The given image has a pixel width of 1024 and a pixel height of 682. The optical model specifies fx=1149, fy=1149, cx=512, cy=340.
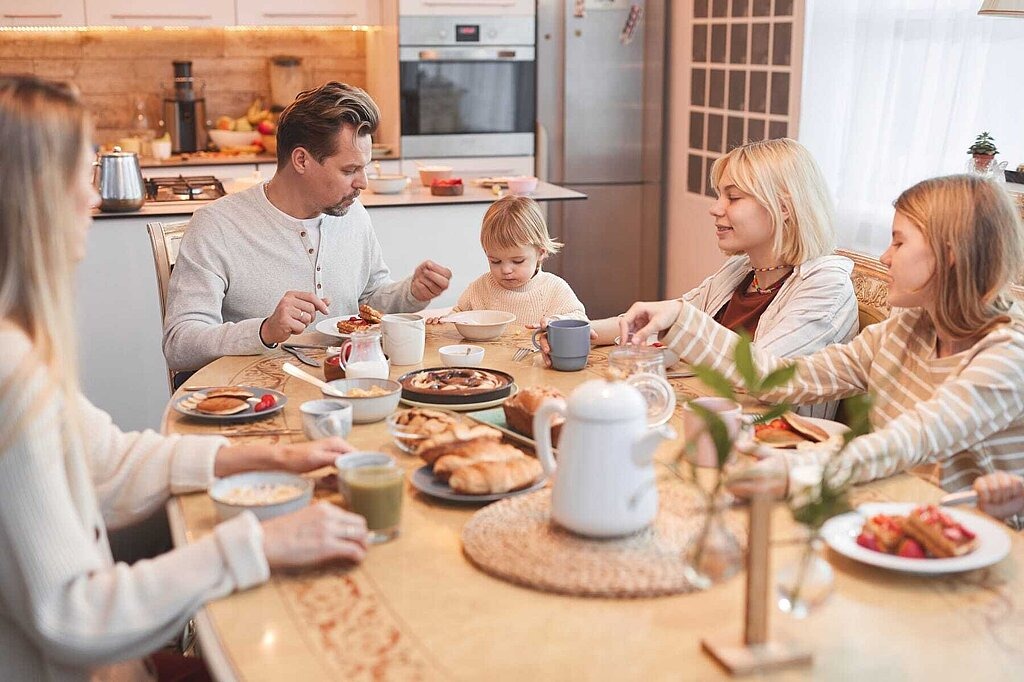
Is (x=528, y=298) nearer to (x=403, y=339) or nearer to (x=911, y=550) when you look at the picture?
(x=403, y=339)

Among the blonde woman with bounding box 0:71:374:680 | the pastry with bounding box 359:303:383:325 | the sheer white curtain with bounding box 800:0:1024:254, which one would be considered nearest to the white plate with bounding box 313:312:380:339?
the pastry with bounding box 359:303:383:325

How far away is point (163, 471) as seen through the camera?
1.62 metres

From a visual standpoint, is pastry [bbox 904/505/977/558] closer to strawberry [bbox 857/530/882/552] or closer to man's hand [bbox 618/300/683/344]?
strawberry [bbox 857/530/882/552]

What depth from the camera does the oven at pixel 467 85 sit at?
17.8 ft

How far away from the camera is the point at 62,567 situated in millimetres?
1234

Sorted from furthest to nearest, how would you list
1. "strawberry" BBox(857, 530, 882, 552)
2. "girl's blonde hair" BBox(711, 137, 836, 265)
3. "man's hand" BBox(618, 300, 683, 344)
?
"girl's blonde hair" BBox(711, 137, 836, 265) < "man's hand" BBox(618, 300, 683, 344) < "strawberry" BBox(857, 530, 882, 552)

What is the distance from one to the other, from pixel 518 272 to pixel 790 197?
2.44 ft

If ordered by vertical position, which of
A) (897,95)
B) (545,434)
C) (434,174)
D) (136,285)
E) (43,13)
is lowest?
(136,285)

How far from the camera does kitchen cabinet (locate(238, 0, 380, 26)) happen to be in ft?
17.9

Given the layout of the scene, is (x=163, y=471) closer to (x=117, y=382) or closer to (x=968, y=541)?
(x=968, y=541)

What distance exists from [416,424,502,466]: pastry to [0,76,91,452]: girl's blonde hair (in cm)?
51

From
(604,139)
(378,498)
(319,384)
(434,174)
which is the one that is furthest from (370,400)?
(604,139)

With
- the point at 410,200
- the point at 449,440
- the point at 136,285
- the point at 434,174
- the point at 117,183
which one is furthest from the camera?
the point at 434,174

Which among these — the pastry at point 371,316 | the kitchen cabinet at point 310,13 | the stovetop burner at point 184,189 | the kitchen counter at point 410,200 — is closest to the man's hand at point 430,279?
the pastry at point 371,316
